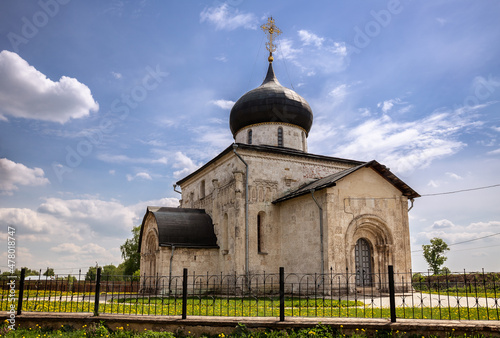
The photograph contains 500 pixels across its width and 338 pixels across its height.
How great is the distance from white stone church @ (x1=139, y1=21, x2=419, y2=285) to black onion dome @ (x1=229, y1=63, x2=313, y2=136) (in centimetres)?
A: 5

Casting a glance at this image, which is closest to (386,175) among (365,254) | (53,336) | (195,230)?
(365,254)

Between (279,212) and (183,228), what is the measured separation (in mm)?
4369

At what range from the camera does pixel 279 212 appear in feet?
59.3

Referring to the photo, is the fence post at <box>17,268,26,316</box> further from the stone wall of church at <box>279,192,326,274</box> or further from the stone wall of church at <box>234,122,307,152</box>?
the stone wall of church at <box>234,122,307,152</box>

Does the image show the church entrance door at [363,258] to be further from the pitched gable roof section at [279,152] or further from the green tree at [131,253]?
the green tree at [131,253]

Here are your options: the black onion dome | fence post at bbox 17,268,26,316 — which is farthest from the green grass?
the black onion dome

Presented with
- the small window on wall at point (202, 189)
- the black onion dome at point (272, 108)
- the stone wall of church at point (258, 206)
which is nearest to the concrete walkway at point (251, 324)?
the stone wall of church at point (258, 206)

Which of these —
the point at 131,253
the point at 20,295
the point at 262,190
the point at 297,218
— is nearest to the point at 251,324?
the point at 20,295

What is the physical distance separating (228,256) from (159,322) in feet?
33.1

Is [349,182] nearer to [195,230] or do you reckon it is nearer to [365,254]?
[365,254]

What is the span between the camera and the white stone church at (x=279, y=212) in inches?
611

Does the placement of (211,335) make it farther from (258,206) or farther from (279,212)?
(279,212)

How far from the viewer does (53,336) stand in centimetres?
747

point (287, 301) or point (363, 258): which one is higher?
point (363, 258)
